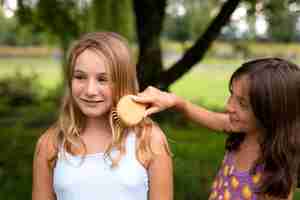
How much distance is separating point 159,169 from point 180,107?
14.1 inches

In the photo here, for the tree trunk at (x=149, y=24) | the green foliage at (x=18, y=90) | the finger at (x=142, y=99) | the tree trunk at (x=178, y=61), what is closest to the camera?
the finger at (x=142, y=99)

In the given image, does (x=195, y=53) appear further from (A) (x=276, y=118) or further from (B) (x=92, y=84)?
(B) (x=92, y=84)

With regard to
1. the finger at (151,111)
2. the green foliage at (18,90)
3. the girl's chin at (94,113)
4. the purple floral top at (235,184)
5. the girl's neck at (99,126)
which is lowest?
the green foliage at (18,90)

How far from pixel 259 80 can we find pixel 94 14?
6447mm

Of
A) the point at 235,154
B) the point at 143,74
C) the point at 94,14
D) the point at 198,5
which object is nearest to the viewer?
the point at 235,154

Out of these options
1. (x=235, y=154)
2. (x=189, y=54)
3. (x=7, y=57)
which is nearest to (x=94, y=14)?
(x=189, y=54)

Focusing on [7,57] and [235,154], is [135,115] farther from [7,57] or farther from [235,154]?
[7,57]

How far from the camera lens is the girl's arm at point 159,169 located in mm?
1938

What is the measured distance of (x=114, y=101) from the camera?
1951mm

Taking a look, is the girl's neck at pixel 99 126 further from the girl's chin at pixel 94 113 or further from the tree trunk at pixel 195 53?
the tree trunk at pixel 195 53

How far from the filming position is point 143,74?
445cm

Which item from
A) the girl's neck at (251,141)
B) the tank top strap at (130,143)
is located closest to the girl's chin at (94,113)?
the tank top strap at (130,143)

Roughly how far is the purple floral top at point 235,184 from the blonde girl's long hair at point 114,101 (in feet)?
1.28

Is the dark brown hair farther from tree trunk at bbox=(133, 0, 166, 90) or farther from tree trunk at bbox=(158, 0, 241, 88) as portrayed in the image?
tree trunk at bbox=(133, 0, 166, 90)
